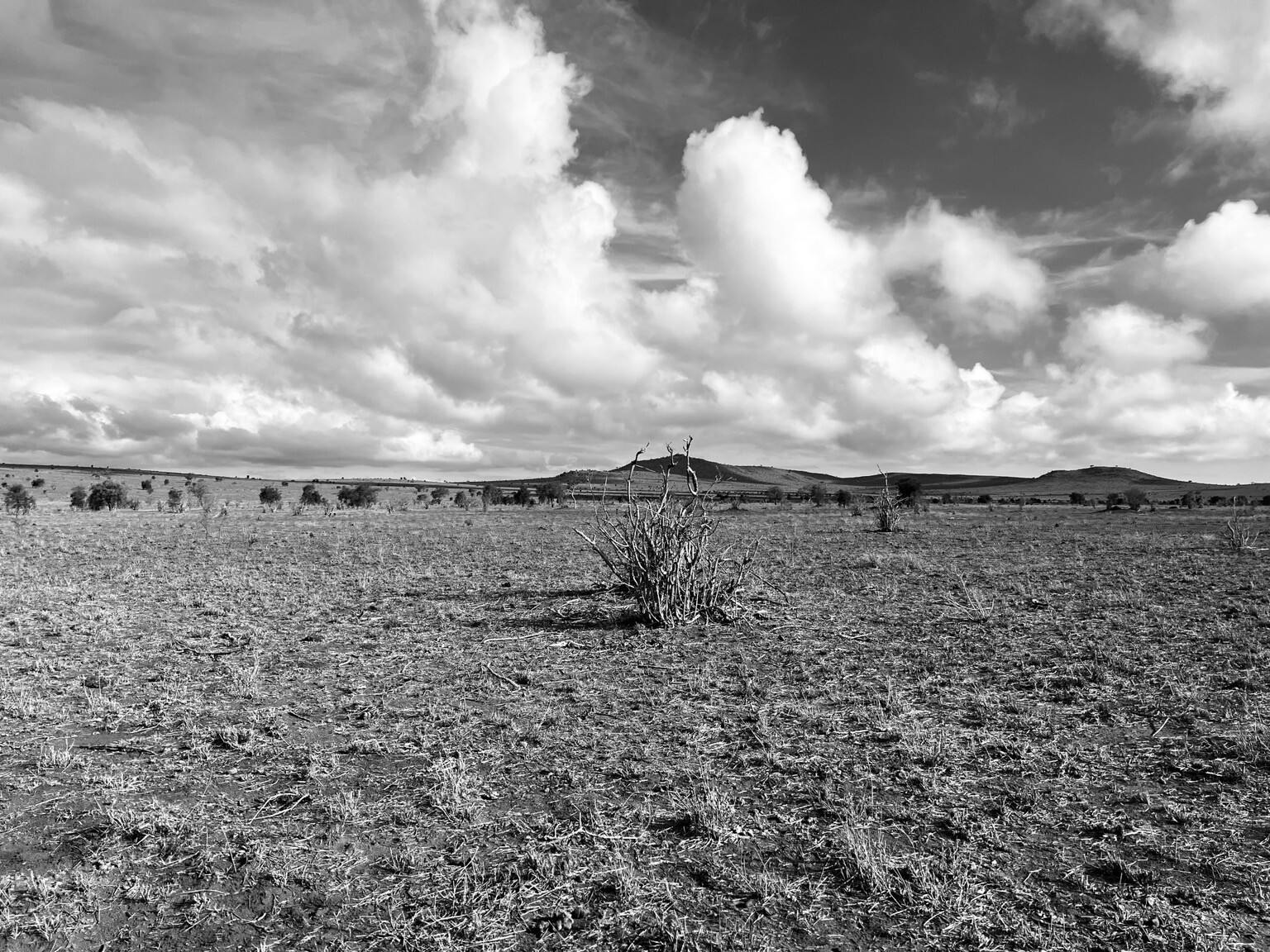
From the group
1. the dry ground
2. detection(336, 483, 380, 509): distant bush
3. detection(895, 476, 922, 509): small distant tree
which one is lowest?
the dry ground

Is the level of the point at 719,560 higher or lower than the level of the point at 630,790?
higher

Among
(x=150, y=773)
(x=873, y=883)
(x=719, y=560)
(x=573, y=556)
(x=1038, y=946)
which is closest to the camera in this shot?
(x=1038, y=946)

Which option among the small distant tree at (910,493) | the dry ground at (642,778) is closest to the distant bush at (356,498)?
the small distant tree at (910,493)

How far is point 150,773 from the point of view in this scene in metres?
5.66

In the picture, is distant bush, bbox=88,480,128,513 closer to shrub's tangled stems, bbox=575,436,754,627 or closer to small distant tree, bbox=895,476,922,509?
small distant tree, bbox=895,476,922,509

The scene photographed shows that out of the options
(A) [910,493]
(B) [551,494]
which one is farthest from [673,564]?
(B) [551,494]

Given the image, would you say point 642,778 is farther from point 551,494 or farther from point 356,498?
point 551,494

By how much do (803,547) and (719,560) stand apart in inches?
510

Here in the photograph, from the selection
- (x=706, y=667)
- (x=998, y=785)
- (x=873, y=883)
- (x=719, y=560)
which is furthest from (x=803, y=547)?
(x=873, y=883)

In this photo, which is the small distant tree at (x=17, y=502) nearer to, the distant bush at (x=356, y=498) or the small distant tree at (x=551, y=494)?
the distant bush at (x=356, y=498)

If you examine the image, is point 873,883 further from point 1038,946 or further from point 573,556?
point 573,556

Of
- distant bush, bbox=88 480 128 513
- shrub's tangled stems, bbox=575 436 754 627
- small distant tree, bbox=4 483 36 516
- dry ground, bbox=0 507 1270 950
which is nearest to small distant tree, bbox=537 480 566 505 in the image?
distant bush, bbox=88 480 128 513

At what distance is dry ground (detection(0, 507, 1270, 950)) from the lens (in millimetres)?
3732

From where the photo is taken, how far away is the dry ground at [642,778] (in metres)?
3.73
